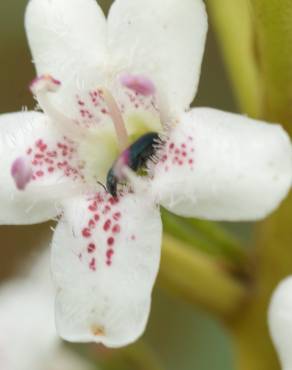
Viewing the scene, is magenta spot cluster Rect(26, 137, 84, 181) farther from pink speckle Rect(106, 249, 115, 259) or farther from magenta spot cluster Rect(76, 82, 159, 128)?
pink speckle Rect(106, 249, 115, 259)

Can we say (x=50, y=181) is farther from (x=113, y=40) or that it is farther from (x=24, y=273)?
(x=24, y=273)

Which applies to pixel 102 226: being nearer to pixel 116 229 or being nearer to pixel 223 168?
pixel 116 229

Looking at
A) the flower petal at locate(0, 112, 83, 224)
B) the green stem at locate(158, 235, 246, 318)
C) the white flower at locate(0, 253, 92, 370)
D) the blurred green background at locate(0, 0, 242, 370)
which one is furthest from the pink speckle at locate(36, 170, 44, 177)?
the blurred green background at locate(0, 0, 242, 370)

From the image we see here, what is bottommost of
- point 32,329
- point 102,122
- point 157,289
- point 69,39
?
point 157,289

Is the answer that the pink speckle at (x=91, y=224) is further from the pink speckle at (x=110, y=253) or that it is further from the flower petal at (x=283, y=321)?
the flower petal at (x=283, y=321)

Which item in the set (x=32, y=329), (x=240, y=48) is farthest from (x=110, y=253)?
(x=32, y=329)

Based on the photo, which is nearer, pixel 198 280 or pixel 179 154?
pixel 179 154

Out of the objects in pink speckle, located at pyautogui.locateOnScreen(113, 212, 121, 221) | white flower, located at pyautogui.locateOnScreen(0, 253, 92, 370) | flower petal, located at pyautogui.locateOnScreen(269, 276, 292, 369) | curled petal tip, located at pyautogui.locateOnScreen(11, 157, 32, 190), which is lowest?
white flower, located at pyautogui.locateOnScreen(0, 253, 92, 370)
